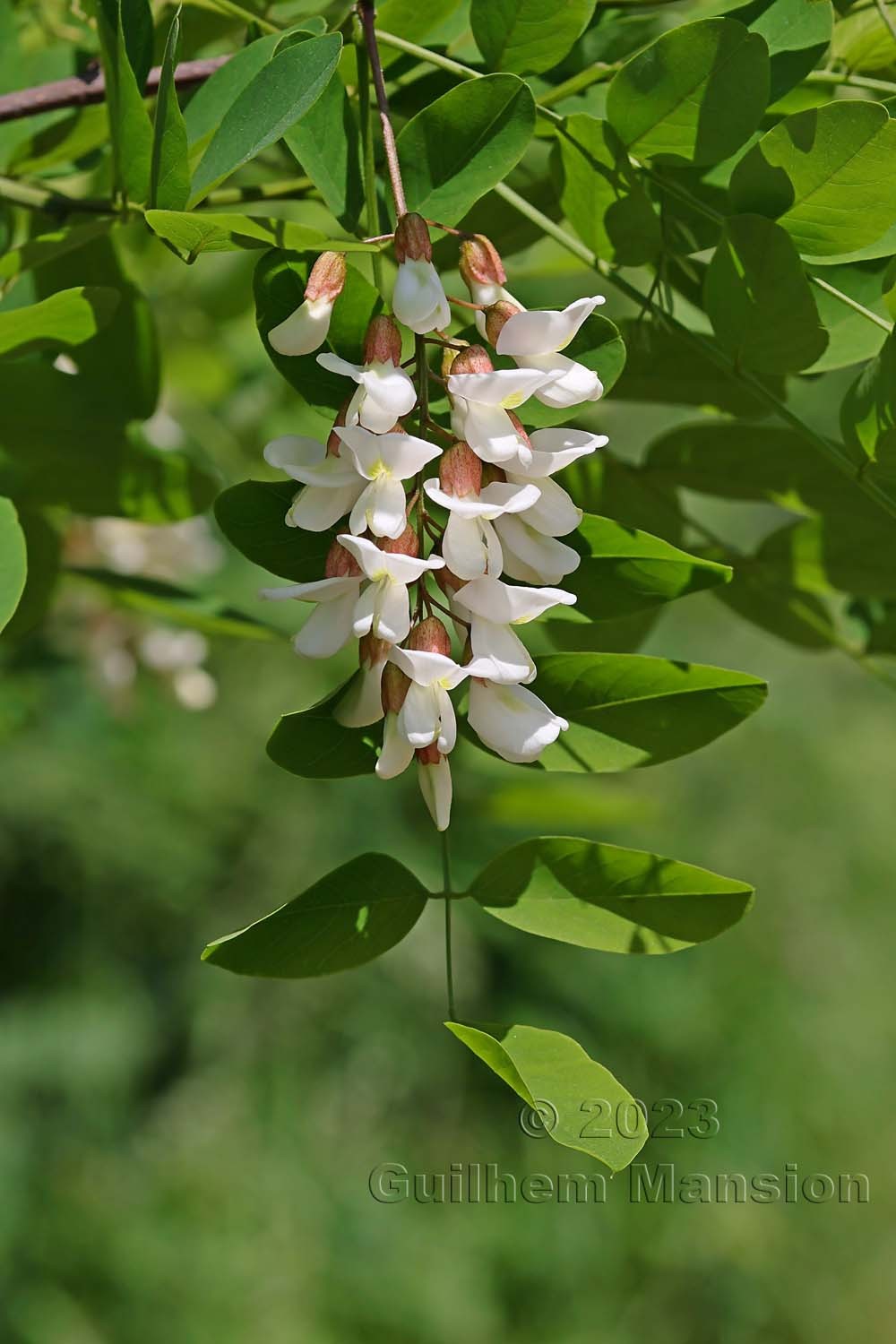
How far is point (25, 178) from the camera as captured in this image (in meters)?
0.48

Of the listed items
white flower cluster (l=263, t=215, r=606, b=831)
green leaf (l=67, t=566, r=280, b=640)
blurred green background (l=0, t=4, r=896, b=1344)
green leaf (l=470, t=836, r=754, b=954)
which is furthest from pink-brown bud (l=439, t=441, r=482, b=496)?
blurred green background (l=0, t=4, r=896, b=1344)

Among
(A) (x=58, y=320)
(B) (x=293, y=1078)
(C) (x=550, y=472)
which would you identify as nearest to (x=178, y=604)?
(A) (x=58, y=320)

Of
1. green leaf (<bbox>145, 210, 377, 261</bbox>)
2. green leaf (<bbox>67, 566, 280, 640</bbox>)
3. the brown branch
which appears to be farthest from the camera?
green leaf (<bbox>67, 566, 280, 640</bbox>)

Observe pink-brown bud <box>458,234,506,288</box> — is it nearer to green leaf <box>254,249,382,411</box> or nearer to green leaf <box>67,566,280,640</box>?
green leaf <box>254,249,382,411</box>

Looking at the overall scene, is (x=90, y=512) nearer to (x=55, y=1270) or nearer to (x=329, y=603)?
(x=329, y=603)

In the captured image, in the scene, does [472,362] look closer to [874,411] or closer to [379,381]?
[379,381]

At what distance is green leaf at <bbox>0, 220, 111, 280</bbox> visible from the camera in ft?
1.23

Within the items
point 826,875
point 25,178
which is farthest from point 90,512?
point 826,875

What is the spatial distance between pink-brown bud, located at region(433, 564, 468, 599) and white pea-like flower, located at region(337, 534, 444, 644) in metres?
0.01

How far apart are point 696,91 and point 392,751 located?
193 mm

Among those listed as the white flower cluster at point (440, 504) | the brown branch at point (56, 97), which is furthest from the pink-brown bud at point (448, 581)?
the brown branch at point (56, 97)

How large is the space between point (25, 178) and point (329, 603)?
27cm

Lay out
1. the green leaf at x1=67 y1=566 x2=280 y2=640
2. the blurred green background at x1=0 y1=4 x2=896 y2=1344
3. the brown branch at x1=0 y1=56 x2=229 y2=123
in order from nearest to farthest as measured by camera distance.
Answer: the brown branch at x1=0 y1=56 x2=229 y2=123, the green leaf at x1=67 y1=566 x2=280 y2=640, the blurred green background at x1=0 y1=4 x2=896 y2=1344

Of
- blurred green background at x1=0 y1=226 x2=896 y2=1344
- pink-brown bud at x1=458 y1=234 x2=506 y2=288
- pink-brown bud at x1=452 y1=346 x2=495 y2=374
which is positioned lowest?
blurred green background at x1=0 y1=226 x2=896 y2=1344
